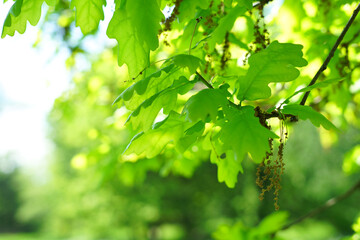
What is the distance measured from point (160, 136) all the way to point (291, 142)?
16381 millimetres

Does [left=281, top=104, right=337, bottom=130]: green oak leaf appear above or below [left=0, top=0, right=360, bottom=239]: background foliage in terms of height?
below

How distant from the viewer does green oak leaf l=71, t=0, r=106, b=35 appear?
1.10 m

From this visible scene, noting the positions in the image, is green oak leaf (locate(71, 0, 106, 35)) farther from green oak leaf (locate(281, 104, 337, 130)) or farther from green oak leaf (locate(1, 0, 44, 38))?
green oak leaf (locate(281, 104, 337, 130))

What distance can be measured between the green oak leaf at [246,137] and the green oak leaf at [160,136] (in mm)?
249

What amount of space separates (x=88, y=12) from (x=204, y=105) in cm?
49

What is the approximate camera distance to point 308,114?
1099 millimetres

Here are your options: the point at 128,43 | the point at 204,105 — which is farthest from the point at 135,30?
the point at 204,105

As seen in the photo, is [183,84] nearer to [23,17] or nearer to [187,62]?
[187,62]

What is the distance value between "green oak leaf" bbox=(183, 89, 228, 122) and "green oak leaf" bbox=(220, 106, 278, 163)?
0.06m

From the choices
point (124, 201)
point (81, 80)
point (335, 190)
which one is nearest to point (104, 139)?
point (81, 80)

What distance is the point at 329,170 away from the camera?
16.0m

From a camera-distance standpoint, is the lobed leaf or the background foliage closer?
the background foliage

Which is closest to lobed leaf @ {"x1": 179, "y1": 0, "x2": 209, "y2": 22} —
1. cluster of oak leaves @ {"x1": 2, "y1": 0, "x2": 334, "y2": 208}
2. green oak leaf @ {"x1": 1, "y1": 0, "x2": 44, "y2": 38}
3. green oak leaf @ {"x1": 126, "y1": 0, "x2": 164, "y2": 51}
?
cluster of oak leaves @ {"x1": 2, "y1": 0, "x2": 334, "y2": 208}

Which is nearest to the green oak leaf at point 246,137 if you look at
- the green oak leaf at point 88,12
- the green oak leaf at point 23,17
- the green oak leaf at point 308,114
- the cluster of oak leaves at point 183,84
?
the cluster of oak leaves at point 183,84
